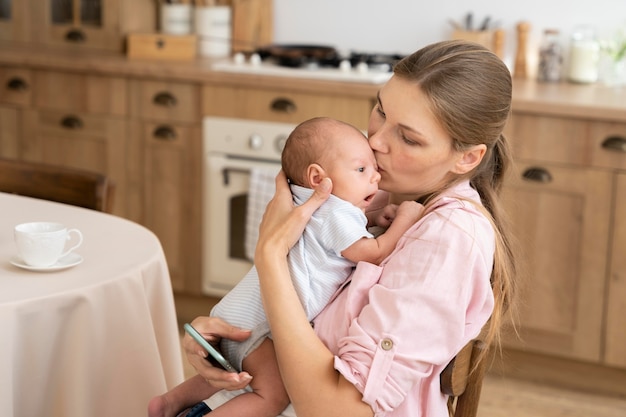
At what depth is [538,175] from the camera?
10.2 feet

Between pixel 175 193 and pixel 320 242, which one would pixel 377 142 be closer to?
pixel 320 242

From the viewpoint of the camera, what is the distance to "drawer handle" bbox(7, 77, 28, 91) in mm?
3801

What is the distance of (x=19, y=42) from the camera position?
13.6ft

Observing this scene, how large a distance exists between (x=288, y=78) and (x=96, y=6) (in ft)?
3.67

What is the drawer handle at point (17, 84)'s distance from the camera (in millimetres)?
3801

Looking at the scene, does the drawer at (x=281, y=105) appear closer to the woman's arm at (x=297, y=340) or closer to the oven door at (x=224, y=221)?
the oven door at (x=224, y=221)

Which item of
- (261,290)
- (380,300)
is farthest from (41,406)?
(380,300)

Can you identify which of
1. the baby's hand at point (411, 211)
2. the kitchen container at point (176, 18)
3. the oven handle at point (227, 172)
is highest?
the kitchen container at point (176, 18)

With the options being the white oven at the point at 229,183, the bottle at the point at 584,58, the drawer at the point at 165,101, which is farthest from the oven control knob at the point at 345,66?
the bottle at the point at 584,58

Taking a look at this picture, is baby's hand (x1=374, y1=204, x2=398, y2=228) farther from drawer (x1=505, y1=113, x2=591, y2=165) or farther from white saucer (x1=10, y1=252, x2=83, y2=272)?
drawer (x1=505, y1=113, x2=591, y2=165)

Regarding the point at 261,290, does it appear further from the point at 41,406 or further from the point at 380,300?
the point at 41,406

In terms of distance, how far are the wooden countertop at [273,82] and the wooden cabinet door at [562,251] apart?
193 mm

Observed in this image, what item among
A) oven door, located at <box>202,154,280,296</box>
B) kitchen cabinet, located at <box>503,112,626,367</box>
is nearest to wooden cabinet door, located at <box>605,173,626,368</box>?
kitchen cabinet, located at <box>503,112,626,367</box>

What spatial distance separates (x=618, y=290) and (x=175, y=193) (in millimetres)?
1599
